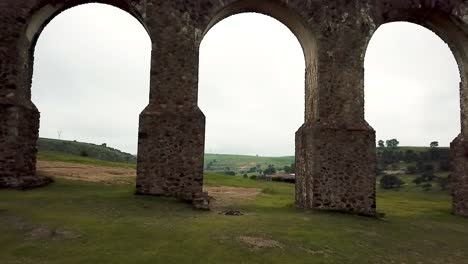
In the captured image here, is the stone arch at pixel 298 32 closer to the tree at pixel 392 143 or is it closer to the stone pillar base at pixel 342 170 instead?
the stone pillar base at pixel 342 170

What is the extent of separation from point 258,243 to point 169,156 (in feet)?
18.4

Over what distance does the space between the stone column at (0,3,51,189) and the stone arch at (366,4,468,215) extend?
40.2ft

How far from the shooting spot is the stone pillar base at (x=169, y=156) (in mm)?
13383

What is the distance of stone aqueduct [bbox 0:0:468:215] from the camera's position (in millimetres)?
13438

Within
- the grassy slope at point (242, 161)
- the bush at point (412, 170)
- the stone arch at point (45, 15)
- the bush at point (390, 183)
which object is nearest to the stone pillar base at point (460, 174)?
the stone arch at point (45, 15)

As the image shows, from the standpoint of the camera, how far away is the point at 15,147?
13.4m

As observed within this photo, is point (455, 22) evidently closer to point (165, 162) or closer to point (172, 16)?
point (172, 16)

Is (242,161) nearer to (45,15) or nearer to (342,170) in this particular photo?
(342,170)

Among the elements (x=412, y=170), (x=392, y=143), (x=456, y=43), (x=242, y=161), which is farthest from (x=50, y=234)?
(x=242, y=161)

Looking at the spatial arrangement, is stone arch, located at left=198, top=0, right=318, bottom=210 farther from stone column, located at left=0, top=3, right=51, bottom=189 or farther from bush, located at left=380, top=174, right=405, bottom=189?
bush, located at left=380, top=174, right=405, bottom=189

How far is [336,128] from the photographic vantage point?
14.2m

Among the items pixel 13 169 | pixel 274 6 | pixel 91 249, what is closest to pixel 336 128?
pixel 274 6

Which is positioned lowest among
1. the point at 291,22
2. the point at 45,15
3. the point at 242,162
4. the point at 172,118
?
the point at 172,118

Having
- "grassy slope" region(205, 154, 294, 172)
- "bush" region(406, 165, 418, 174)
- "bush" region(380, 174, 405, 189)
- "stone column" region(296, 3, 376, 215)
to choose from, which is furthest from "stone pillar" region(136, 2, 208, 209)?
"grassy slope" region(205, 154, 294, 172)
